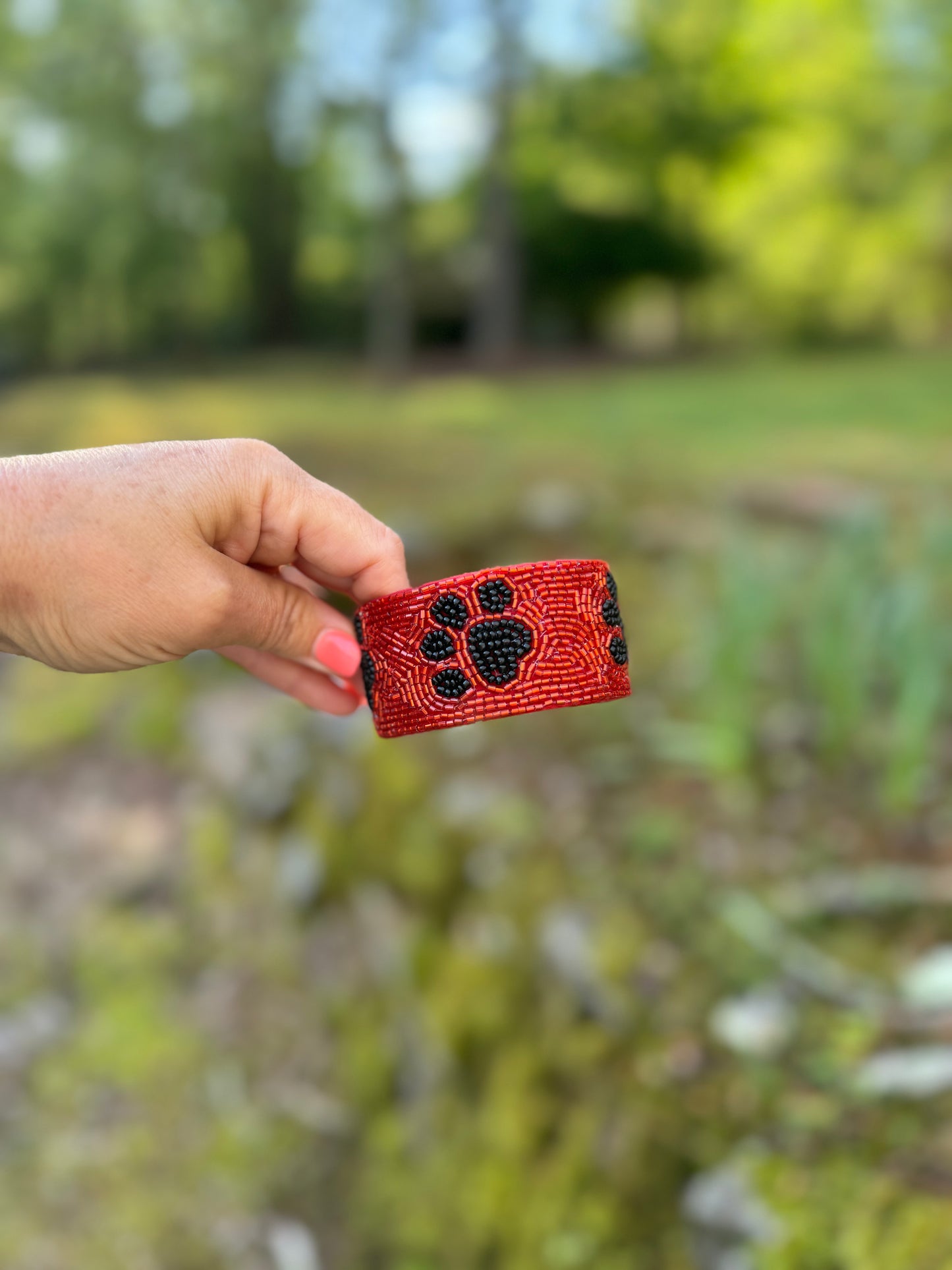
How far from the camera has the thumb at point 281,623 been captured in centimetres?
68

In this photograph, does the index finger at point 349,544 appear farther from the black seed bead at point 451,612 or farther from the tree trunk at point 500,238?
the tree trunk at point 500,238

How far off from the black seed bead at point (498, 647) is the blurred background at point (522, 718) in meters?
0.72

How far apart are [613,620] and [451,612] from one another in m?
0.13

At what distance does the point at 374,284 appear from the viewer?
4156 mm

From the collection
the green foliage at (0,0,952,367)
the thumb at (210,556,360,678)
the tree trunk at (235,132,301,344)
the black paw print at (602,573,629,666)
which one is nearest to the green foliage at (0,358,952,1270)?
the black paw print at (602,573,629,666)

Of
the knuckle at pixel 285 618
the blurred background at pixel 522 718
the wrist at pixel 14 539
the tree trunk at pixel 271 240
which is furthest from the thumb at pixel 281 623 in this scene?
the tree trunk at pixel 271 240

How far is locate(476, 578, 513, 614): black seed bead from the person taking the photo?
0.74 meters

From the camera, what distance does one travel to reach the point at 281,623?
2.43 feet

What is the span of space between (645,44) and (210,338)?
1847mm

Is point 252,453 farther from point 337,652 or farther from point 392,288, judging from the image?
point 392,288

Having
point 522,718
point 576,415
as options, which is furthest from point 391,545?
point 576,415

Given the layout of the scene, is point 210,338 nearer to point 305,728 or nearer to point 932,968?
point 305,728

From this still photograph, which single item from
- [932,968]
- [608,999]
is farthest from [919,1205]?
[608,999]

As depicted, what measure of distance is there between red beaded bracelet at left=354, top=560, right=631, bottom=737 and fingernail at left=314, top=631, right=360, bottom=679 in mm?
12
